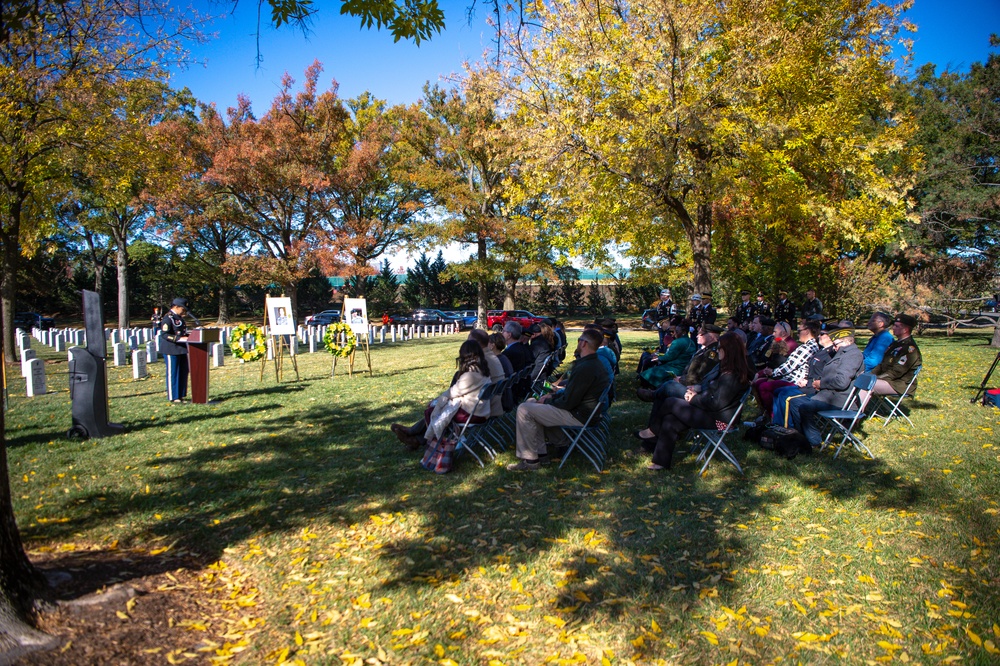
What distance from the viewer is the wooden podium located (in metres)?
9.74

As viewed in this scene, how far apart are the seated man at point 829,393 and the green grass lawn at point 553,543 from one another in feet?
1.45

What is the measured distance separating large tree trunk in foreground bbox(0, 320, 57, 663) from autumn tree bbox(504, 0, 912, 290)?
1035 centimetres

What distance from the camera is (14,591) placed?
3.19 meters

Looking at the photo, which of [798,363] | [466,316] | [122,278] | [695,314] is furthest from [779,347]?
[466,316]

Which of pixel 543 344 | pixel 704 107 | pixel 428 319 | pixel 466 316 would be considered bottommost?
pixel 543 344

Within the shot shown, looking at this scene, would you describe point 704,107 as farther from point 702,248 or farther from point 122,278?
point 122,278

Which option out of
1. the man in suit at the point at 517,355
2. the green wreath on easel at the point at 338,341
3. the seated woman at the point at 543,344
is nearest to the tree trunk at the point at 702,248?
the seated woman at the point at 543,344

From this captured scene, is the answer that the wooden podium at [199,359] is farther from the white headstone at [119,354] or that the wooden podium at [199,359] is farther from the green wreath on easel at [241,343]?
the white headstone at [119,354]

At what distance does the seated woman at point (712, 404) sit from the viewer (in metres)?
5.78

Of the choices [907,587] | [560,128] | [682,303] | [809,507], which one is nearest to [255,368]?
[560,128]

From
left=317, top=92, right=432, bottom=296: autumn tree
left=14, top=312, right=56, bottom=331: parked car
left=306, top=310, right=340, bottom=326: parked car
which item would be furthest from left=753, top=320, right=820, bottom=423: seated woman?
left=14, top=312, right=56, bottom=331: parked car

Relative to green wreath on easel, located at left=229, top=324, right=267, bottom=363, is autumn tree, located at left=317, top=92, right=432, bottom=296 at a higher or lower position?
higher

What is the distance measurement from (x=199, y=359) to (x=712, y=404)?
8.15 m

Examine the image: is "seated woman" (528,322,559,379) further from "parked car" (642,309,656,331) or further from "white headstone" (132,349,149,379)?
"white headstone" (132,349,149,379)
